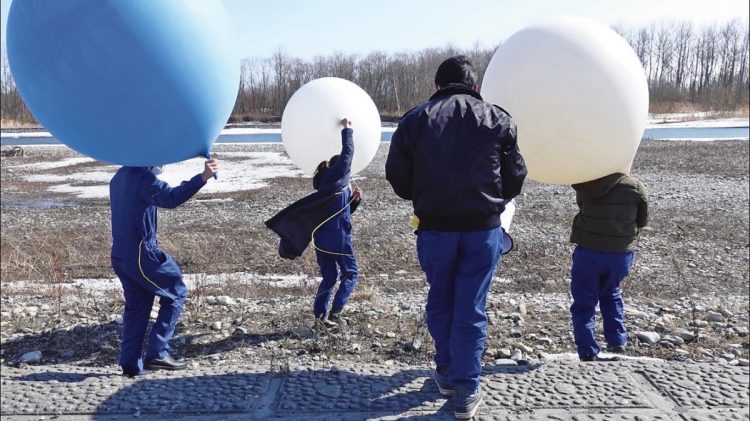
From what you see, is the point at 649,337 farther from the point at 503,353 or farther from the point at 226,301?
the point at 226,301

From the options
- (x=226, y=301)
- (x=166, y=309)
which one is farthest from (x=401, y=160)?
(x=226, y=301)

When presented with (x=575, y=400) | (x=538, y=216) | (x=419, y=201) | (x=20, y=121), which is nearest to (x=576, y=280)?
(x=575, y=400)

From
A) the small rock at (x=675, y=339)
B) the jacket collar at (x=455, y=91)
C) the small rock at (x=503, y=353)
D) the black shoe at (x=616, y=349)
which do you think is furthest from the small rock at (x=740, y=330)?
the jacket collar at (x=455, y=91)

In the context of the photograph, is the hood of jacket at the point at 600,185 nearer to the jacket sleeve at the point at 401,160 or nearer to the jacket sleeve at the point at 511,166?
the jacket sleeve at the point at 511,166

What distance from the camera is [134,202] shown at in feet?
12.1

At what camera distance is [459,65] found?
3.14 metres

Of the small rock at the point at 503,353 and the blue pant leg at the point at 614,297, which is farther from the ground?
the blue pant leg at the point at 614,297

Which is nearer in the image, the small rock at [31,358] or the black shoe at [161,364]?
the black shoe at [161,364]

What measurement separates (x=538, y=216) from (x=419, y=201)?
28.3 feet

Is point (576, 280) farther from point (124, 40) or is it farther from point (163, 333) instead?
point (124, 40)

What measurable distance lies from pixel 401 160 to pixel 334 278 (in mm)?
2211

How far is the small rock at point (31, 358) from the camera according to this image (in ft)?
14.4

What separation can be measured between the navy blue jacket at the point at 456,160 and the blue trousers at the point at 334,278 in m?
2.02

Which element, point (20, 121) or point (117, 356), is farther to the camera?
point (20, 121)
